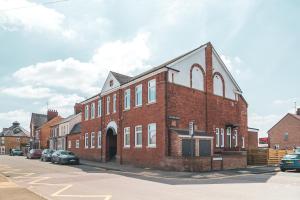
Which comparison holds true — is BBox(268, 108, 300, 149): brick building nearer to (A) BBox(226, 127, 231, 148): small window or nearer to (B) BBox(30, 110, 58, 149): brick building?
(A) BBox(226, 127, 231, 148): small window

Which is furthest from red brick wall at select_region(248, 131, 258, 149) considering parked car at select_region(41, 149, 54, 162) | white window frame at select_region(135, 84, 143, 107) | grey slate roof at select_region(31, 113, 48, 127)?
grey slate roof at select_region(31, 113, 48, 127)

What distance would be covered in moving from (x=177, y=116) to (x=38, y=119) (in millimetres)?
59741

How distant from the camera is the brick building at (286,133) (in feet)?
197

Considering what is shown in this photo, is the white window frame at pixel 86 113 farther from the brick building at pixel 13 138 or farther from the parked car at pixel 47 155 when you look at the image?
the brick building at pixel 13 138

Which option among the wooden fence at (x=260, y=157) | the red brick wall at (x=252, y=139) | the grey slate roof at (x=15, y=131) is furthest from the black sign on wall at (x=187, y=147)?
the grey slate roof at (x=15, y=131)

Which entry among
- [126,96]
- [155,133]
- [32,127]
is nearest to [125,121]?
[126,96]

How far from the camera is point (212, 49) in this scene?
106ft

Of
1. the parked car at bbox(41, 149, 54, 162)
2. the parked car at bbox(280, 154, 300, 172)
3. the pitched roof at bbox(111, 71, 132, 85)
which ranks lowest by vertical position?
the parked car at bbox(41, 149, 54, 162)

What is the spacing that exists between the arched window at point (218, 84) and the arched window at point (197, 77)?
84.8 inches

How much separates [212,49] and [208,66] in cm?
186

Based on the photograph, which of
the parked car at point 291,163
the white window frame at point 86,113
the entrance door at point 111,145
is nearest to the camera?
the parked car at point 291,163

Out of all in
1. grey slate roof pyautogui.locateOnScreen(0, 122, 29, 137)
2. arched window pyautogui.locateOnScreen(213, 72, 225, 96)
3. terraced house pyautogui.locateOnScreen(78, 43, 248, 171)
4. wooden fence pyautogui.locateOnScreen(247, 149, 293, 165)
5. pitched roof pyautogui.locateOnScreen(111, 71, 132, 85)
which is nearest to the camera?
terraced house pyautogui.locateOnScreen(78, 43, 248, 171)

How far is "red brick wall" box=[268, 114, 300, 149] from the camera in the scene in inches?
2363

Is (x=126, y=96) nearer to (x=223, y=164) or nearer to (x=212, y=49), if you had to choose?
(x=212, y=49)
